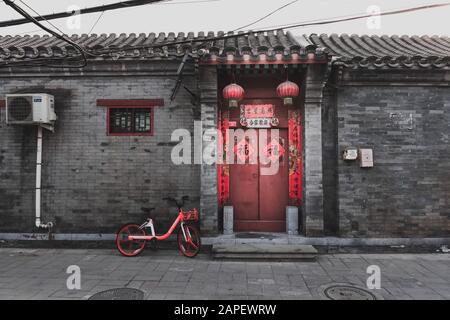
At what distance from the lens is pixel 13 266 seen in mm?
5992

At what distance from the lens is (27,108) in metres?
7.09

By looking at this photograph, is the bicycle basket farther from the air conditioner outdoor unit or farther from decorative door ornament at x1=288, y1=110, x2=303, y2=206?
the air conditioner outdoor unit

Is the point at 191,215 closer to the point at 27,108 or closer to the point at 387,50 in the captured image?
the point at 27,108

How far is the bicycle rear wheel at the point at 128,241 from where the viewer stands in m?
6.73

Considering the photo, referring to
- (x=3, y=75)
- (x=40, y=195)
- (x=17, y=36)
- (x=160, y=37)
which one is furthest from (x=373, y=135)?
(x=17, y=36)

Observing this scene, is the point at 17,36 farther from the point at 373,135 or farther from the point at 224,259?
the point at 373,135

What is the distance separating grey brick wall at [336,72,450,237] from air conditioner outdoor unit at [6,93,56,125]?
6.77m

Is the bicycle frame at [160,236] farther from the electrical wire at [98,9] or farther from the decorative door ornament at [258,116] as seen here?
the electrical wire at [98,9]

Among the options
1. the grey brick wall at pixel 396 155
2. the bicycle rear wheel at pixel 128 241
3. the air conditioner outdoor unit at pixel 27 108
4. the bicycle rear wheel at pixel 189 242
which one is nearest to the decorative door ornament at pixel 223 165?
the bicycle rear wheel at pixel 189 242

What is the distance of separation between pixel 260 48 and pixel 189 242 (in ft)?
14.5

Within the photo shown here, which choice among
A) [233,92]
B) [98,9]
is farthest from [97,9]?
[233,92]

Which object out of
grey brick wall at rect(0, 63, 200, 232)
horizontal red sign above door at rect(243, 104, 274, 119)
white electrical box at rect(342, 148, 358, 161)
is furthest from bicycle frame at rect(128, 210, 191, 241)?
white electrical box at rect(342, 148, 358, 161)

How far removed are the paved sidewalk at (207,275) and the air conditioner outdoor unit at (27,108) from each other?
2.95 meters

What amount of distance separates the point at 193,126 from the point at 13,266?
181 inches
